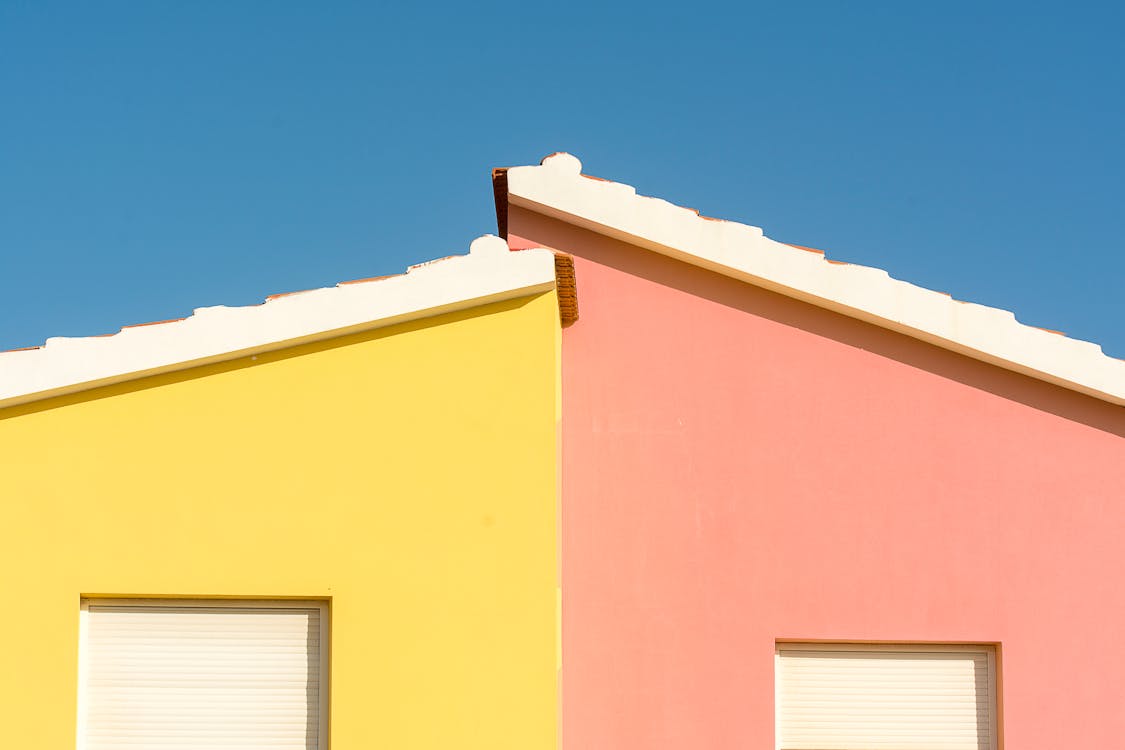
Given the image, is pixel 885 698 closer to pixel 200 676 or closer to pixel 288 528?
pixel 288 528

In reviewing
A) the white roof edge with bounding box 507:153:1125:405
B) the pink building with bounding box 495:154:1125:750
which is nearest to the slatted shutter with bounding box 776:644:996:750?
the pink building with bounding box 495:154:1125:750

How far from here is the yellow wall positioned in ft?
24.7

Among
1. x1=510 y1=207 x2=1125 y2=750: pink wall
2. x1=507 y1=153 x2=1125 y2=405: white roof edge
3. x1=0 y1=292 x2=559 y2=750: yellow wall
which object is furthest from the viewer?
x1=507 y1=153 x2=1125 y2=405: white roof edge

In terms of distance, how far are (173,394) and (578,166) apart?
3.45 meters

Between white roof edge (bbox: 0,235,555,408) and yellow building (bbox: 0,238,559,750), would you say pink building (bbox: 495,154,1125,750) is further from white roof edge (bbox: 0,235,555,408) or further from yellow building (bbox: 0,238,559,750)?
white roof edge (bbox: 0,235,555,408)

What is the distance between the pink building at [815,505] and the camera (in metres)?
8.70

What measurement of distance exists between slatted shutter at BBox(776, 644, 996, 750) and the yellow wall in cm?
222

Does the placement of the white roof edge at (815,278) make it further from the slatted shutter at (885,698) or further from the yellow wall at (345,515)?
the slatted shutter at (885,698)

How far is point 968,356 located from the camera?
9.04 m

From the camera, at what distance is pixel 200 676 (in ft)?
25.2

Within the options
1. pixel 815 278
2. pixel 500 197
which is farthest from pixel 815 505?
pixel 500 197

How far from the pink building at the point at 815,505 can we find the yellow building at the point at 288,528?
4.28 feet

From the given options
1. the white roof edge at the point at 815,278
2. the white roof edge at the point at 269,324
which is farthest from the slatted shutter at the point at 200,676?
the white roof edge at the point at 815,278

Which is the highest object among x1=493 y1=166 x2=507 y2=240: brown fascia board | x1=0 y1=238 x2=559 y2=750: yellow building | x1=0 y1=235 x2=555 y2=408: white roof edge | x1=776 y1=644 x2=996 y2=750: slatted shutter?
x1=493 y1=166 x2=507 y2=240: brown fascia board
